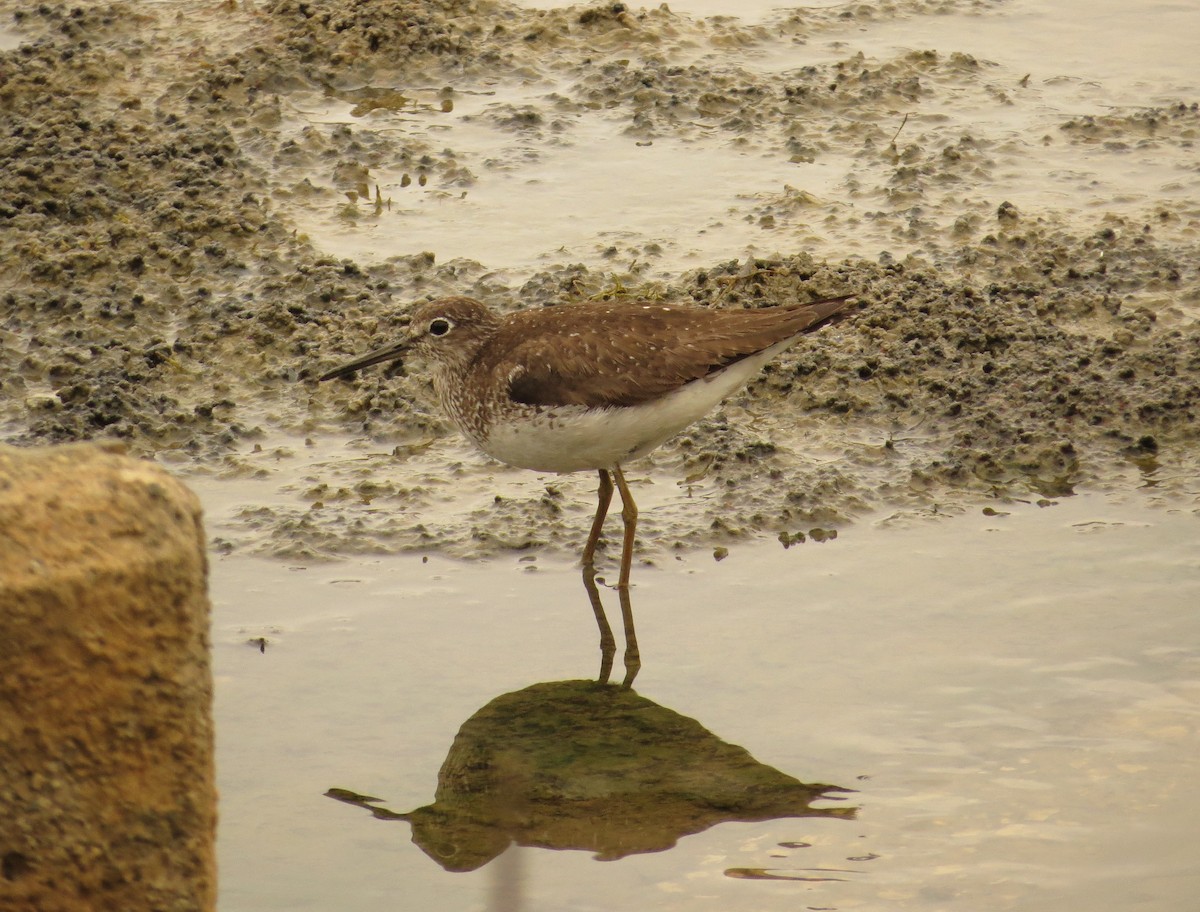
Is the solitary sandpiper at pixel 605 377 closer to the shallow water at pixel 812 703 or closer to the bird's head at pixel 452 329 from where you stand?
the bird's head at pixel 452 329

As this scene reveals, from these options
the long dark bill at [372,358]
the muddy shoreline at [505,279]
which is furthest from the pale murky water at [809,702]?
the long dark bill at [372,358]

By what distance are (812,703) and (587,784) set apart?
98 centimetres

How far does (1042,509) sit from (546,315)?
8.35 feet

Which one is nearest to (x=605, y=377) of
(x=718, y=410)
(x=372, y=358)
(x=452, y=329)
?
(x=452, y=329)

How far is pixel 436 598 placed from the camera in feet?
22.3

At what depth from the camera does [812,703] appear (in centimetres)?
604

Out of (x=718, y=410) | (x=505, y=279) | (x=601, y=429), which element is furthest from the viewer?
(x=505, y=279)

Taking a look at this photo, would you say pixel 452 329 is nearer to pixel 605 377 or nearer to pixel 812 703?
pixel 605 377

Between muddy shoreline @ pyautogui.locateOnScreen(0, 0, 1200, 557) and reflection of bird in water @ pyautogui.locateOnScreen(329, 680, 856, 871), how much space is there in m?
1.33

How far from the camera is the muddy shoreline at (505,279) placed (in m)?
7.70

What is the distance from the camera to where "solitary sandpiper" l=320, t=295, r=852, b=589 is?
22.3 ft

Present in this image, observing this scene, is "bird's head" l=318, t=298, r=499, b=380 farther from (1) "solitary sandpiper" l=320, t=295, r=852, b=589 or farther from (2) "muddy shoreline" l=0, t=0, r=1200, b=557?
(2) "muddy shoreline" l=0, t=0, r=1200, b=557

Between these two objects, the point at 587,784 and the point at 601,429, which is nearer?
the point at 587,784

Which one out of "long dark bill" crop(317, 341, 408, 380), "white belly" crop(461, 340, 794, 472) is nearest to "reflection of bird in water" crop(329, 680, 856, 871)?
"white belly" crop(461, 340, 794, 472)
